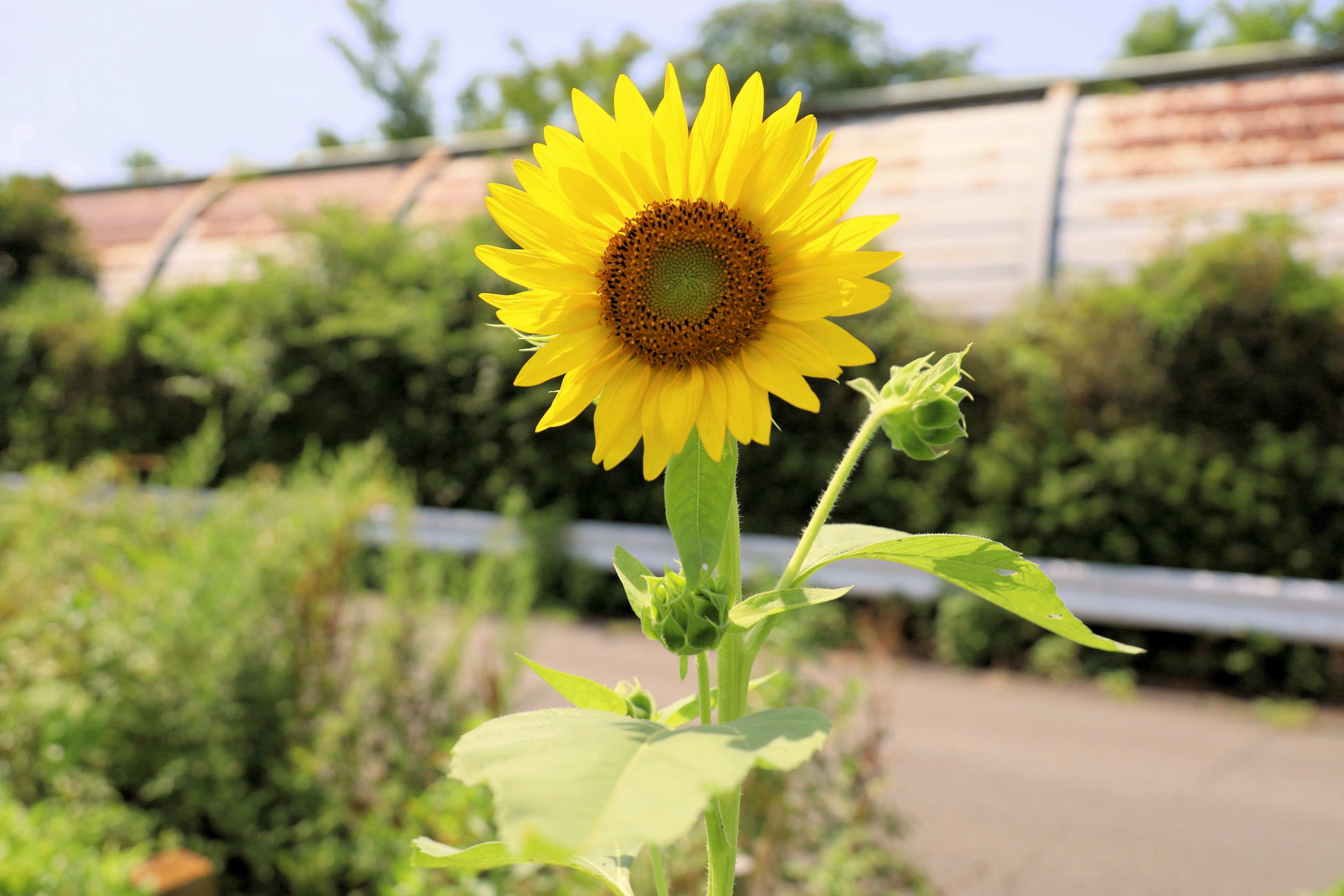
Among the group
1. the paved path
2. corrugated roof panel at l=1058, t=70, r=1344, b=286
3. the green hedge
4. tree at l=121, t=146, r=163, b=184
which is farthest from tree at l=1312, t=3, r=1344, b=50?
tree at l=121, t=146, r=163, b=184

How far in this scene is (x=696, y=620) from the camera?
2.35 feet

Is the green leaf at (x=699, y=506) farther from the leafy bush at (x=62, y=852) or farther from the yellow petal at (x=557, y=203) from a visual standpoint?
the leafy bush at (x=62, y=852)

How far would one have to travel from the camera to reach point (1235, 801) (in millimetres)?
4645

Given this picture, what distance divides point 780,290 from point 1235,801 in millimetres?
5054

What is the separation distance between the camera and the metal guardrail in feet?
20.5

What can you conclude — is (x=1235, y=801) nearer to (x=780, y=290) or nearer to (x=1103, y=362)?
(x=1103, y=362)

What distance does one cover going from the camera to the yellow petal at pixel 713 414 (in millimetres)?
708

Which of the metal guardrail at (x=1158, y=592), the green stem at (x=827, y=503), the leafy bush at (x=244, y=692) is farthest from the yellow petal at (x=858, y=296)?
the metal guardrail at (x=1158, y=592)

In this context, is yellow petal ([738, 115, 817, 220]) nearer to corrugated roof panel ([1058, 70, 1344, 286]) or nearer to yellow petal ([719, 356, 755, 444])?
yellow petal ([719, 356, 755, 444])

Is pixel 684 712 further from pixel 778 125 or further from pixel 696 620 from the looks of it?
pixel 778 125

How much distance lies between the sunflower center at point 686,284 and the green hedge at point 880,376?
227 inches

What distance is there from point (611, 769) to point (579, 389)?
1.06ft

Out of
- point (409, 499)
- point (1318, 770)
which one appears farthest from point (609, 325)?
point (1318, 770)

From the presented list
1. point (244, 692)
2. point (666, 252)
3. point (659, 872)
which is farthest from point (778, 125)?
point (244, 692)
